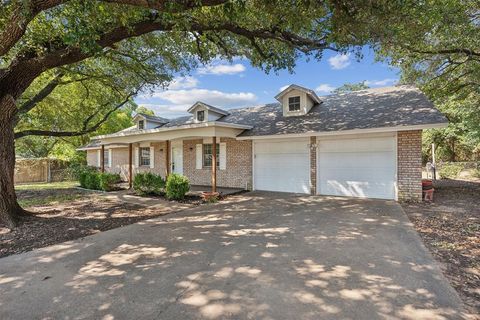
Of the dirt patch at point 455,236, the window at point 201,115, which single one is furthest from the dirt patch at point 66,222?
the dirt patch at point 455,236

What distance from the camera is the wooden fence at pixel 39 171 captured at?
20141mm

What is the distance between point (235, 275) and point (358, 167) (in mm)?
7773

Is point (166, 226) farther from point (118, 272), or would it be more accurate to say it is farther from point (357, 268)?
point (357, 268)

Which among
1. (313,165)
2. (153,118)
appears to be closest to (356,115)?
(313,165)

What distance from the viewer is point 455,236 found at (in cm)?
531

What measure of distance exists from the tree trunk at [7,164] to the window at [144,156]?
10.8 meters

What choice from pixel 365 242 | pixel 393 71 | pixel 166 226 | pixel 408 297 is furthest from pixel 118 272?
pixel 393 71

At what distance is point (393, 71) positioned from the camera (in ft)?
43.0

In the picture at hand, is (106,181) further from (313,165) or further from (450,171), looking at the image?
(450,171)

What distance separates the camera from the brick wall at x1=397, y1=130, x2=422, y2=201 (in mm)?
8711

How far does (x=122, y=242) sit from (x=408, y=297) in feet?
16.2

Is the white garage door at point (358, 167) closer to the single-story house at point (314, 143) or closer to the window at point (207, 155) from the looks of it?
the single-story house at point (314, 143)

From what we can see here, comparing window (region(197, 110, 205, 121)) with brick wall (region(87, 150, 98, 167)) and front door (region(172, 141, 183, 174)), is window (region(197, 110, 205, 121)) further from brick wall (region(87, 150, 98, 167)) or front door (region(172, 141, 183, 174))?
brick wall (region(87, 150, 98, 167))

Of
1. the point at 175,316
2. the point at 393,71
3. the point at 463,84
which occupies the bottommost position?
the point at 175,316
